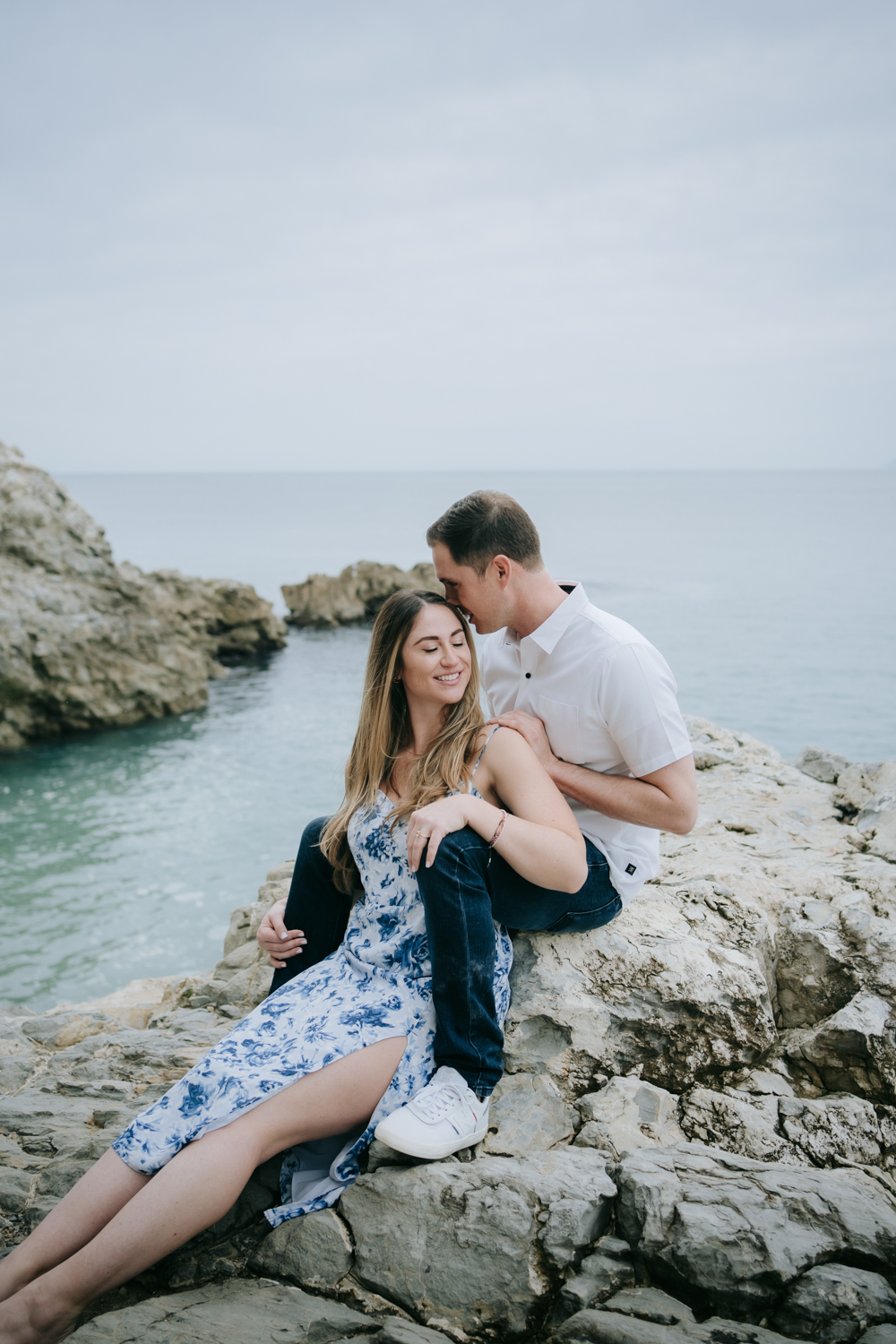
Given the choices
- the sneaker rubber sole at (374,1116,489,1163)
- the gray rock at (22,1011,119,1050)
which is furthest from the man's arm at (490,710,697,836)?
the gray rock at (22,1011,119,1050)

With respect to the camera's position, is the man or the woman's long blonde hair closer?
the man

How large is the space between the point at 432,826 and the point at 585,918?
92 centimetres

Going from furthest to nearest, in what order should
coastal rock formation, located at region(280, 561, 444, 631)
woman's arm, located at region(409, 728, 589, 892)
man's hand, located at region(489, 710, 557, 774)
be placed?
coastal rock formation, located at region(280, 561, 444, 631)
man's hand, located at region(489, 710, 557, 774)
woman's arm, located at region(409, 728, 589, 892)

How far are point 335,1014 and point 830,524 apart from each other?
3066 inches

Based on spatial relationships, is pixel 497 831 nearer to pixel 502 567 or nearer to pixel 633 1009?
pixel 633 1009

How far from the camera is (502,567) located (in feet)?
11.9

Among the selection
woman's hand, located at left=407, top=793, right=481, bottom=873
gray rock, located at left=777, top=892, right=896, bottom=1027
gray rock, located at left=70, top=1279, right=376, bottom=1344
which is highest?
woman's hand, located at left=407, top=793, right=481, bottom=873

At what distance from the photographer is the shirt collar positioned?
3545 millimetres

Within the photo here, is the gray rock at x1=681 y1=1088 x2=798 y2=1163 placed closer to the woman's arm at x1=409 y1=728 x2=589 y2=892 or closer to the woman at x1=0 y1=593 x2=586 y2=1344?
the woman at x1=0 y1=593 x2=586 y2=1344

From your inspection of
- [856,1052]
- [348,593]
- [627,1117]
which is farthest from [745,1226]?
[348,593]

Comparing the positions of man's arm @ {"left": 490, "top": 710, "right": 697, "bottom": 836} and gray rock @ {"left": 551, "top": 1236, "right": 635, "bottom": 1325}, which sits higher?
man's arm @ {"left": 490, "top": 710, "right": 697, "bottom": 836}

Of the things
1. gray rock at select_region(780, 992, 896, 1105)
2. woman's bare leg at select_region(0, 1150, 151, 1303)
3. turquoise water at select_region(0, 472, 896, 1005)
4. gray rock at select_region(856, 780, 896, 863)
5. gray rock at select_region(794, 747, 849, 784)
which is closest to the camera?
woman's bare leg at select_region(0, 1150, 151, 1303)

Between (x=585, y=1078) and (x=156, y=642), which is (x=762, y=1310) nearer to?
(x=585, y=1078)

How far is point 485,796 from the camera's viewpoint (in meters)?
3.25
